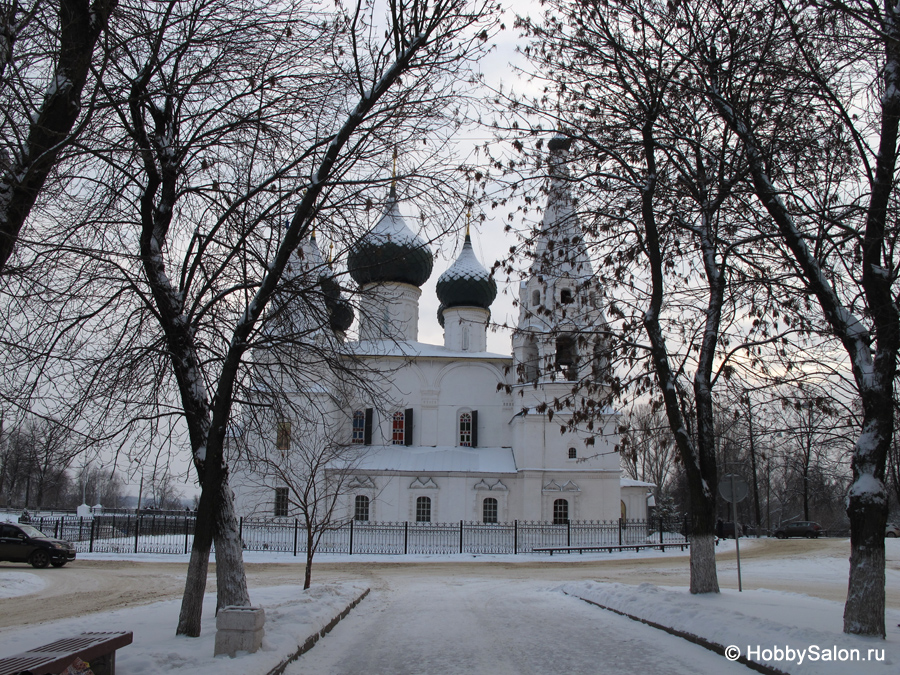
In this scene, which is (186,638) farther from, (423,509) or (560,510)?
(560,510)

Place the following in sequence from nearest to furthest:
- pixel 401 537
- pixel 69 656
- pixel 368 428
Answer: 1. pixel 69 656
2. pixel 401 537
3. pixel 368 428

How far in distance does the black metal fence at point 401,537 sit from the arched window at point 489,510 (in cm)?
137

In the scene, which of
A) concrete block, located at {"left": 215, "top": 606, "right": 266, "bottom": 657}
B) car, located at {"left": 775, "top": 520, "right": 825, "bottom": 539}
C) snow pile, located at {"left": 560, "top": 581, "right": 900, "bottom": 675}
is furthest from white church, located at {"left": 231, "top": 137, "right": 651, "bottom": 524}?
concrete block, located at {"left": 215, "top": 606, "right": 266, "bottom": 657}

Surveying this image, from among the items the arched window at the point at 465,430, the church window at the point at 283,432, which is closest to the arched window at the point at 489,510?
the arched window at the point at 465,430

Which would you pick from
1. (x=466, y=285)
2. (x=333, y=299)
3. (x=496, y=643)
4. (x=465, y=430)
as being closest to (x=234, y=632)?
(x=496, y=643)

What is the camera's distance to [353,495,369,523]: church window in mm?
27531

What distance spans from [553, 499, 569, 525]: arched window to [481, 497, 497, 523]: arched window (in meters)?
2.38

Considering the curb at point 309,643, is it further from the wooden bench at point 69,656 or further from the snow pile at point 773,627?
the snow pile at point 773,627

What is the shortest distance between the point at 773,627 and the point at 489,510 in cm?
2134

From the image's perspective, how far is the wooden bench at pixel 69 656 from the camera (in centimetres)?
412

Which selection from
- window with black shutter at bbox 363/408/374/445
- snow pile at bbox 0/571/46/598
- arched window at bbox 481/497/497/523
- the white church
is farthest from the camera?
window with black shutter at bbox 363/408/374/445

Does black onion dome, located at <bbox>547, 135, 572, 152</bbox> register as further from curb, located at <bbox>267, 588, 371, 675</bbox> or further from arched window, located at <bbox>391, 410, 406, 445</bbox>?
arched window, located at <bbox>391, 410, 406, 445</bbox>

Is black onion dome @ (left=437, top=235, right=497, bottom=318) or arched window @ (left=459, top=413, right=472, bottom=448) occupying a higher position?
black onion dome @ (left=437, top=235, right=497, bottom=318)

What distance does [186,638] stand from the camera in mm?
6688
